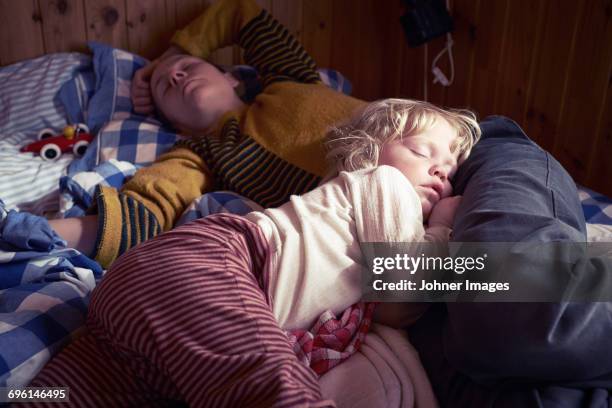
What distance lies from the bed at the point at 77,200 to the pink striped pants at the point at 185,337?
0.27ft

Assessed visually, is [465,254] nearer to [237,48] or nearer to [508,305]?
[508,305]

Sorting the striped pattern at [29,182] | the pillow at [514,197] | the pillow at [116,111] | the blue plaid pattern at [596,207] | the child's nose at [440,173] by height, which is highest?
the pillow at [514,197]

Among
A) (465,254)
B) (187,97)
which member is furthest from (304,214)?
(187,97)

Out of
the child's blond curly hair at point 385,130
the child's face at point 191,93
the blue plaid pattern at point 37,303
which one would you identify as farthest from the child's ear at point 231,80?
the blue plaid pattern at point 37,303

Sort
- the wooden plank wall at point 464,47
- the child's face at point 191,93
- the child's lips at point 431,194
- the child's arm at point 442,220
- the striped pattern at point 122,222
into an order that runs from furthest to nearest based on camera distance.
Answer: the child's face at point 191,93
the wooden plank wall at point 464,47
the striped pattern at point 122,222
the child's lips at point 431,194
the child's arm at point 442,220

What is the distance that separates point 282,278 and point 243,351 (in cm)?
17

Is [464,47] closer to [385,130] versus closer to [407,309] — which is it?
[385,130]

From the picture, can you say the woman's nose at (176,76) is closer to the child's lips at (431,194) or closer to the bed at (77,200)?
the bed at (77,200)

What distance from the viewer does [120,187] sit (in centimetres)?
135

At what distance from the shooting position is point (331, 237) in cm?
86

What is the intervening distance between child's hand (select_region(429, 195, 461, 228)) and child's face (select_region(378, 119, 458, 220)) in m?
0.03

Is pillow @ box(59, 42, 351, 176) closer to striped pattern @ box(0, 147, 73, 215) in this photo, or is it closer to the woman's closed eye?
striped pattern @ box(0, 147, 73, 215)

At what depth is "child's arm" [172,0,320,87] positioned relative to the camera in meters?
1.66

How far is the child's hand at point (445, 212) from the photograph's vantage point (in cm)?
94
